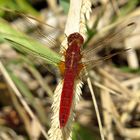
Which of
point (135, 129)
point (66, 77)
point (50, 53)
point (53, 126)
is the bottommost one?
point (135, 129)

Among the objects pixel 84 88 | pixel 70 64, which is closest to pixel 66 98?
pixel 70 64

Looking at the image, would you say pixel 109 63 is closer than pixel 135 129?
No

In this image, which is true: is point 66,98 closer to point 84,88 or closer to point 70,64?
point 70,64

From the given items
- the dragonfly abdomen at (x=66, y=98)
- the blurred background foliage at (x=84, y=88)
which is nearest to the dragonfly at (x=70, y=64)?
the dragonfly abdomen at (x=66, y=98)

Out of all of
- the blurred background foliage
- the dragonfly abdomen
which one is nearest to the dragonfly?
the dragonfly abdomen

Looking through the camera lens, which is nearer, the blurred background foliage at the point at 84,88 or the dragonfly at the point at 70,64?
the dragonfly at the point at 70,64

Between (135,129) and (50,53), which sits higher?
(50,53)

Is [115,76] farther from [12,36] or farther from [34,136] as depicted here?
[12,36]

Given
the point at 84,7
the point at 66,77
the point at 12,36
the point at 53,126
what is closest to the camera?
the point at 53,126

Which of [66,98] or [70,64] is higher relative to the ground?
[70,64]

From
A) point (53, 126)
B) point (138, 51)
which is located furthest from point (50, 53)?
point (138, 51)

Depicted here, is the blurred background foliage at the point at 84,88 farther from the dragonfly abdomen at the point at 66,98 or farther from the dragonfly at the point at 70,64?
the dragonfly abdomen at the point at 66,98
